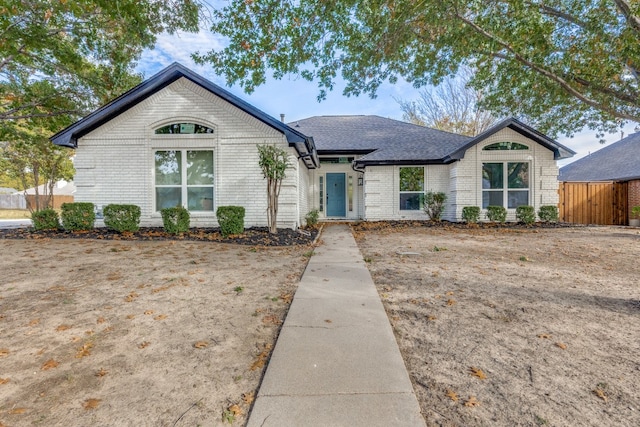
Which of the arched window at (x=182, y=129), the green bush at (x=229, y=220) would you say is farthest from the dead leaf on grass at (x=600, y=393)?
the arched window at (x=182, y=129)

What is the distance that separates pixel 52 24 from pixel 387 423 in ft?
54.2

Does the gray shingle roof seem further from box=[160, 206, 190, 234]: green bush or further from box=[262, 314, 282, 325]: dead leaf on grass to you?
box=[262, 314, 282, 325]: dead leaf on grass

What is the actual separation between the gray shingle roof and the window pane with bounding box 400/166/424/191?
26.0 inches

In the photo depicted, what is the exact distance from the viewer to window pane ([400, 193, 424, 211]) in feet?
47.2

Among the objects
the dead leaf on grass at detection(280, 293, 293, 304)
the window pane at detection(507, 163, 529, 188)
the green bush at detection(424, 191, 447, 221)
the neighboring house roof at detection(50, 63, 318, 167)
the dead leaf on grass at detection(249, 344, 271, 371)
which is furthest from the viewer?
the green bush at detection(424, 191, 447, 221)

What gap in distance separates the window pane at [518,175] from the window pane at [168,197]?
13409mm

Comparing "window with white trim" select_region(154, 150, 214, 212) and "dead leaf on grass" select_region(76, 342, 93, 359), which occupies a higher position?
"window with white trim" select_region(154, 150, 214, 212)

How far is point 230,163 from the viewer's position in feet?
32.4

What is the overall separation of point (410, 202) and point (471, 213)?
8.91 ft

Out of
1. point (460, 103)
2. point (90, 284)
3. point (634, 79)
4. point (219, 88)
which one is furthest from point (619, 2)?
point (460, 103)

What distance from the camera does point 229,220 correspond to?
8.51 metres

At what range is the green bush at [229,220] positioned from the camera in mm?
8516

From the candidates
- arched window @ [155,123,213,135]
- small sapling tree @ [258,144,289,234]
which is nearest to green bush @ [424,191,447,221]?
small sapling tree @ [258,144,289,234]

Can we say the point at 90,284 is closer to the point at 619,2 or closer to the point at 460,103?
the point at 619,2
